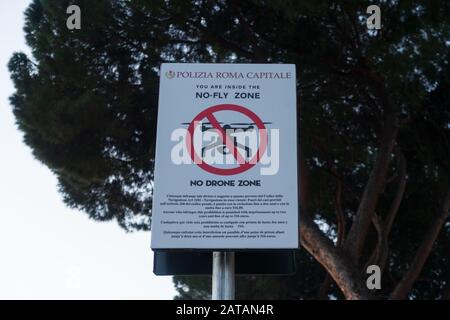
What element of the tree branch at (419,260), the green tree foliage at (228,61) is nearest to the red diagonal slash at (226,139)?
the green tree foliage at (228,61)

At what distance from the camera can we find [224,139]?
278 cm

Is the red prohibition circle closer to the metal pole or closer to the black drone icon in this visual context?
the black drone icon

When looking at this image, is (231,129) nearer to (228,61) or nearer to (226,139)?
(226,139)

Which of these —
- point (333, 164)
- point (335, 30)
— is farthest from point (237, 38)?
point (333, 164)

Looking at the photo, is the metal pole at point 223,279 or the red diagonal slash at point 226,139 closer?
the metal pole at point 223,279

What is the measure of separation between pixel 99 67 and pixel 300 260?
565 centimetres

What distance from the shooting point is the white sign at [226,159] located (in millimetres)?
2592

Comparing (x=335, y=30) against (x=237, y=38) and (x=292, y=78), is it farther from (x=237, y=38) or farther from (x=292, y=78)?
(x=292, y=78)

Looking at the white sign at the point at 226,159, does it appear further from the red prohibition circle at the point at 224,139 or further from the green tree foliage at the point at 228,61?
the green tree foliage at the point at 228,61

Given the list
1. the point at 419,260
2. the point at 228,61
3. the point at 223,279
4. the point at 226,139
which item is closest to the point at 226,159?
the point at 226,139

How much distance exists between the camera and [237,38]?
7.97m

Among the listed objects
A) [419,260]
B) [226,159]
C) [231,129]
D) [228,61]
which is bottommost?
[419,260]

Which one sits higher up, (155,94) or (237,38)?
(237,38)

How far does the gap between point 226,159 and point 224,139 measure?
0.11m
